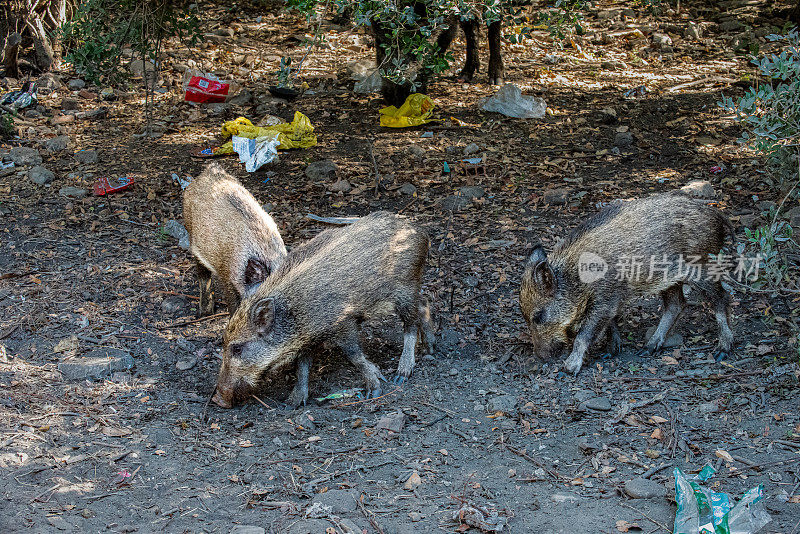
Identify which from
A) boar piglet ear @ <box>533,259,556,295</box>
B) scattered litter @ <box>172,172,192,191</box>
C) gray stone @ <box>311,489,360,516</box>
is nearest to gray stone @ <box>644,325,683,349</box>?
boar piglet ear @ <box>533,259,556,295</box>

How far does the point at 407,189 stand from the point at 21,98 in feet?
19.2

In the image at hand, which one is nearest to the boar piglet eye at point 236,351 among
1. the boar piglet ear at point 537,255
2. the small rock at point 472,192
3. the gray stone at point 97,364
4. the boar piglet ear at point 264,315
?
the boar piglet ear at point 264,315

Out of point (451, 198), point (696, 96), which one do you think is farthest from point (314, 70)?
point (696, 96)

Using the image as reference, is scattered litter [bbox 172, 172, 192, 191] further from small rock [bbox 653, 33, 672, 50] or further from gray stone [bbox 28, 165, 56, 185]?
small rock [bbox 653, 33, 672, 50]

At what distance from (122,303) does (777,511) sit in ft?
17.3

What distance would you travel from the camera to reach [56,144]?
981 cm

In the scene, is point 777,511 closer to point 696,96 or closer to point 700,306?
point 700,306

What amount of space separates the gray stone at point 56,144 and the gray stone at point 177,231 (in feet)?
9.09

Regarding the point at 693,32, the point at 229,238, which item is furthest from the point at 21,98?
the point at 693,32

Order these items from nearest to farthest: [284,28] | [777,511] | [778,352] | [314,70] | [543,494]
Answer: [777,511] → [543,494] → [778,352] → [314,70] → [284,28]

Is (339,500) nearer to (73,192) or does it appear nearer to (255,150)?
(255,150)

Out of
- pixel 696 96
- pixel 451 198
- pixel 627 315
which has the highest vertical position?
pixel 696 96

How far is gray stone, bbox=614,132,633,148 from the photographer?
9211 millimetres

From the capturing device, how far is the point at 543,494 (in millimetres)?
4117
